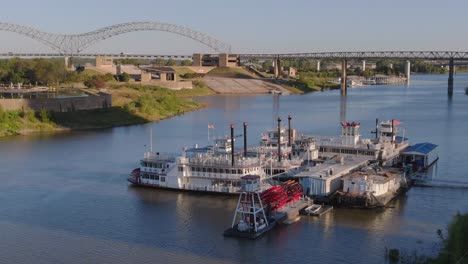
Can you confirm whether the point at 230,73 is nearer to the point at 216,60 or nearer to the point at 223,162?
the point at 216,60

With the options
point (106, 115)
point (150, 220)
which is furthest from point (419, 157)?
point (106, 115)

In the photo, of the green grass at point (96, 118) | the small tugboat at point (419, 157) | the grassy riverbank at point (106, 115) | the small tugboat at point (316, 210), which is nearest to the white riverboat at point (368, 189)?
the small tugboat at point (316, 210)

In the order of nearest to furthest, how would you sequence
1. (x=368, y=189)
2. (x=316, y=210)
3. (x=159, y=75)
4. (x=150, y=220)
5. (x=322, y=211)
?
(x=150, y=220) → (x=316, y=210) → (x=322, y=211) → (x=368, y=189) → (x=159, y=75)

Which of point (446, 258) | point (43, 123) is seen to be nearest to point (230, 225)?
point (446, 258)

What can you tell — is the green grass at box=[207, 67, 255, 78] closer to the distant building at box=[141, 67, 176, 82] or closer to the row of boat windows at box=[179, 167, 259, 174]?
the distant building at box=[141, 67, 176, 82]

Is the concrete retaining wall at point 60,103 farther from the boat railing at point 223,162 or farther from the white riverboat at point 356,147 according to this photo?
the boat railing at point 223,162

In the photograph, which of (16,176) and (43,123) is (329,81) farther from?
(16,176)
